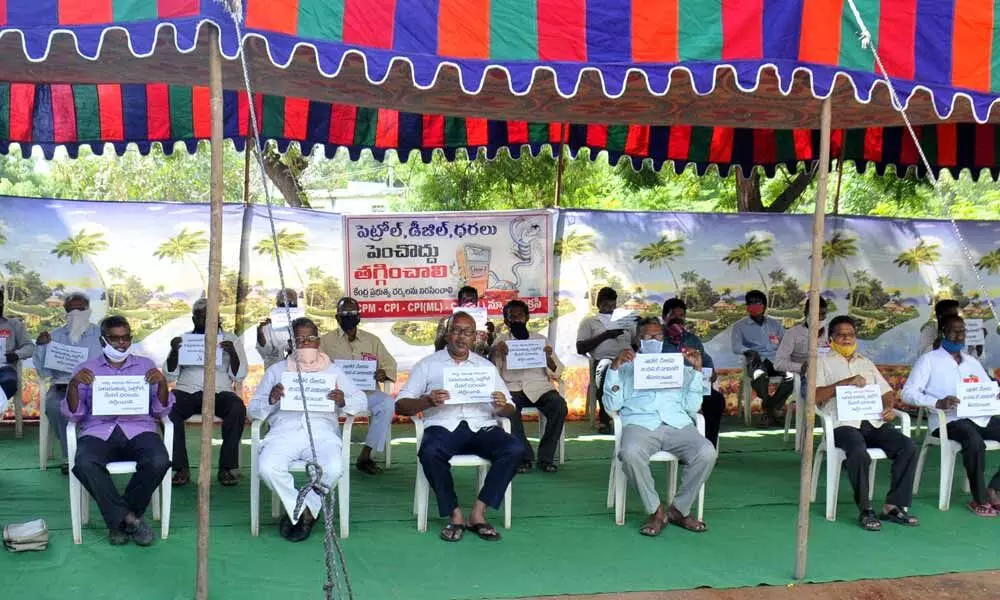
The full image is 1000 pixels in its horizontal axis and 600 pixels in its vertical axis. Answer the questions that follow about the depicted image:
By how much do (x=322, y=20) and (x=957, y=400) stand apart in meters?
4.80

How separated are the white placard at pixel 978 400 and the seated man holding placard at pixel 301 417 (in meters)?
3.90

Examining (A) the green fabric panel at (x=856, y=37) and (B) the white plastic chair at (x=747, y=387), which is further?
(B) the white plastic chair at (x=747, y=387)

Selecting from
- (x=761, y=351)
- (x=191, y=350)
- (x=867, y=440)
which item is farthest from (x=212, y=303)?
(x=761, y=351)

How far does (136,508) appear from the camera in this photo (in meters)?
5.46

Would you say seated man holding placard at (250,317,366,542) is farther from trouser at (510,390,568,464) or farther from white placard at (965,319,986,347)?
white placard at (965,319,986,347)

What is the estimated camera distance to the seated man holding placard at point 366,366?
280 inches

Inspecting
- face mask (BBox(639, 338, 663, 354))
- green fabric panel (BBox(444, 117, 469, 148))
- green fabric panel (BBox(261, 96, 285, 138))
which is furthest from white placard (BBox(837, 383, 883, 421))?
green fabric panel (BBox(261, 96, 285, 138))

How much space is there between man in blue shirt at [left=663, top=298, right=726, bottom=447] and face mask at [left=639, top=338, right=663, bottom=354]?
23 centimetres

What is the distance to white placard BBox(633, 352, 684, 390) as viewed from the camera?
620 cm

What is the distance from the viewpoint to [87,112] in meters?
8.89

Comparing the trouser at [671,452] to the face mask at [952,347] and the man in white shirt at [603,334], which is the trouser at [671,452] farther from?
the man in white shirt at [603,334]

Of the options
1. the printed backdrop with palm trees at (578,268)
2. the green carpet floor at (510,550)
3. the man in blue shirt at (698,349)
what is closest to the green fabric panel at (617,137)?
the printed backdrop with palm trees at (578,268)

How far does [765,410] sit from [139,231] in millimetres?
6268

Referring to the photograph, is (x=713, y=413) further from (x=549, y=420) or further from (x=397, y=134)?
(x=397, y=134)
